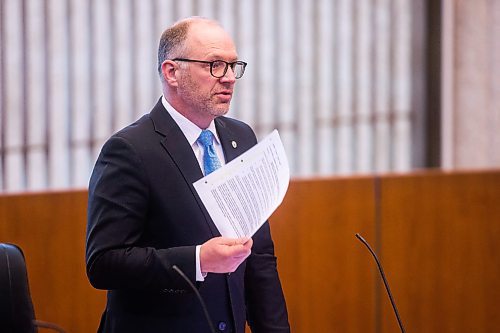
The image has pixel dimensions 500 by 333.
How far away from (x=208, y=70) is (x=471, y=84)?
3179 millimetres

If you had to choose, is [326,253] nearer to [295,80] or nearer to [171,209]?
[295,80]

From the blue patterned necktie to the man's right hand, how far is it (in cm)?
27

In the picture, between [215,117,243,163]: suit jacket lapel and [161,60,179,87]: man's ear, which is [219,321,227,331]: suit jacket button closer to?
[215,117,243,163]: suit jacket lapel

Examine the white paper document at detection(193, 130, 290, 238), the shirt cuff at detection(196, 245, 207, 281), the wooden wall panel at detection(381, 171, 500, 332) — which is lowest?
the wooden wall panel at detection(381, 171, 500, 332)

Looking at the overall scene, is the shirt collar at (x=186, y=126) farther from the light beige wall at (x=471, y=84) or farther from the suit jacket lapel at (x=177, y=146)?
the light beige wall at (x=471, y=84)

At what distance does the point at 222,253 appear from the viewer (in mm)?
1972

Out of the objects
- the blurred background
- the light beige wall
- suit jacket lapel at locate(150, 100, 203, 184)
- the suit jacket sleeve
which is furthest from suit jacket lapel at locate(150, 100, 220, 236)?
the light beige wall

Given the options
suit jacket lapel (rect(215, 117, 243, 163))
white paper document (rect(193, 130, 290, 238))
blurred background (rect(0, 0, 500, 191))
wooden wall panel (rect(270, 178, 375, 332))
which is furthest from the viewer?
blurred background (rect(0, 0, 500, 191))

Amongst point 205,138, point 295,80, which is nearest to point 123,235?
point 205,138

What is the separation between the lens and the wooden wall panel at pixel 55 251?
348 cm

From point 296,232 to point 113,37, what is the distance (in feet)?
4.56

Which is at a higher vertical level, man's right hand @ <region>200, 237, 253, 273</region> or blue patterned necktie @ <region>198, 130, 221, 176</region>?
blue patterned necktie @ <region>198, 130, 221, 176</region>

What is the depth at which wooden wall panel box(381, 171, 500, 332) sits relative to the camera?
3.95 meters

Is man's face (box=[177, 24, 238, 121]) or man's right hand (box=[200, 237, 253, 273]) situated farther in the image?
man's face (box=[177, 24, 238, 121])
